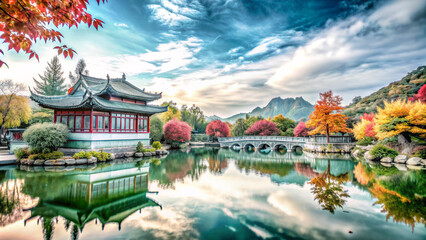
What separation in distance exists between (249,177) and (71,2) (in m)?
11.7

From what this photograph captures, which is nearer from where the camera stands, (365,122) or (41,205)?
(41,205)

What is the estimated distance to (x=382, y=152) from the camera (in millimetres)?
18031

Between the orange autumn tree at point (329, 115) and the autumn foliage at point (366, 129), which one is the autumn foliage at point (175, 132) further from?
the autumn foliage at point (366, 129)

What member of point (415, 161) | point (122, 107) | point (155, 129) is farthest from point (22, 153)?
point (415, 161)

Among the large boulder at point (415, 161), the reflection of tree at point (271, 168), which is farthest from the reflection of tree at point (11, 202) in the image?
the large boulder at point (415, 161)

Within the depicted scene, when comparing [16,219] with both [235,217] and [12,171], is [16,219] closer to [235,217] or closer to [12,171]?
[235,217]

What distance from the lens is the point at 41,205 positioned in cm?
702

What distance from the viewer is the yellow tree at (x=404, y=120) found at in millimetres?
16031

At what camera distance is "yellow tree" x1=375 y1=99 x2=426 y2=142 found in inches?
631

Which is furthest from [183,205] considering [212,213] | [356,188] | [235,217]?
[356,188]

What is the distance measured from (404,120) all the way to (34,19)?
21.5 meters

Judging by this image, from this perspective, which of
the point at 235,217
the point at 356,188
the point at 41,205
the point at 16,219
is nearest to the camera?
the point at 16,219

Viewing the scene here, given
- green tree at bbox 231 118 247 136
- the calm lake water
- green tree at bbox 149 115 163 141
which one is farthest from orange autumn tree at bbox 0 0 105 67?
green tree at bbox 231 118 247 136

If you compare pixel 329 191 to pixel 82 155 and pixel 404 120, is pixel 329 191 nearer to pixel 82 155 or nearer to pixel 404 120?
pixel 404 120
